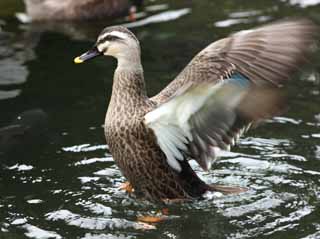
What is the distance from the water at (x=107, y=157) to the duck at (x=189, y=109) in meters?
0.32

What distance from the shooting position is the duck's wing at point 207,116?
5.96 meters

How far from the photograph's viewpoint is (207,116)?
630cm

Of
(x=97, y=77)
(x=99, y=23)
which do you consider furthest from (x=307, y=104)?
(x=99, y=23)

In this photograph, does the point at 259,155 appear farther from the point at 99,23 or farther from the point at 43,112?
the point at 99,23

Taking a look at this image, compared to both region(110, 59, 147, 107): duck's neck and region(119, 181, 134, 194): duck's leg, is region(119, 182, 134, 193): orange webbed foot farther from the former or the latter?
region(110, 59, 147, 107): duck's neck

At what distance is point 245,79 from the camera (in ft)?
22.0

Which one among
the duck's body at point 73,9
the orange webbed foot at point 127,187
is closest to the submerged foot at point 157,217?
the orange webbed foot at point 127,187

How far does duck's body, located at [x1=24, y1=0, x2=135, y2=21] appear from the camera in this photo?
12555mm

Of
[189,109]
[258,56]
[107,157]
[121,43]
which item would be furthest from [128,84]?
[107,157]

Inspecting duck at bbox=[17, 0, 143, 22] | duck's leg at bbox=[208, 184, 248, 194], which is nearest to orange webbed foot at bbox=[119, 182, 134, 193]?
duck's leg at bbox=[208, 184, 248, 194]

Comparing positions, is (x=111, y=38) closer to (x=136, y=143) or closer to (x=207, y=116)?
(x=136, y=143)

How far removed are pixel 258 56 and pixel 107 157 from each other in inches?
77.3

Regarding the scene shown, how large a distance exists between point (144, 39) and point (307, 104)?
3078 millimetres

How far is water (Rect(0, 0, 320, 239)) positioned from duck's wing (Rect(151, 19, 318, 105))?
1.02m
